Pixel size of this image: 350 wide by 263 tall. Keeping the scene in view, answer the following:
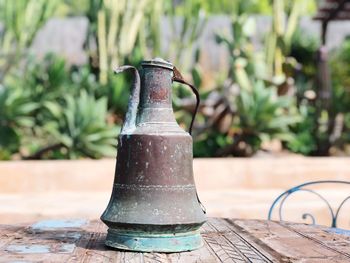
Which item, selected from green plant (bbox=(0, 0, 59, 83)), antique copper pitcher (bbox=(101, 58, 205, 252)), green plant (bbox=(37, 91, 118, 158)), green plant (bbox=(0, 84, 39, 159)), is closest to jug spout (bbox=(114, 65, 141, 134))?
antique copper pitcher (bbox=(101, 58, 205, 252))

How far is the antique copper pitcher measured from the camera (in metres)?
2.35

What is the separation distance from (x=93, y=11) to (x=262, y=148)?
235cm

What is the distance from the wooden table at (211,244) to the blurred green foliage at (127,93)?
4.72 m

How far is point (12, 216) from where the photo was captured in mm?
5367

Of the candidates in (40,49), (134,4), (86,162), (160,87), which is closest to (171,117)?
(160,87)

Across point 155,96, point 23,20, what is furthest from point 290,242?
point 23,20

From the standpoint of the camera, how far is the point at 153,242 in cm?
234

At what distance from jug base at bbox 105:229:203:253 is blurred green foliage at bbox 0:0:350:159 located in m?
5.17

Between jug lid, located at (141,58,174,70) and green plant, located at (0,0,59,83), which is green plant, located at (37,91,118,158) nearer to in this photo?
green plant, located at (0,0,59,83)

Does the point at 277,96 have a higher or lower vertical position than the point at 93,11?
lower

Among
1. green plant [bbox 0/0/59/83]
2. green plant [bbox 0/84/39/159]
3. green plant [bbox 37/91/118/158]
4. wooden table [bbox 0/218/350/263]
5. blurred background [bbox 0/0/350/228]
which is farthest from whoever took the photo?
green plant [bbox 0/0/59/83]

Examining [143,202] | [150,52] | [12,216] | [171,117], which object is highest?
[150,52]

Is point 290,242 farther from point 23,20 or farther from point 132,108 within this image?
point 23,20

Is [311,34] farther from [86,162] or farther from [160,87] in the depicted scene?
[160,87]
